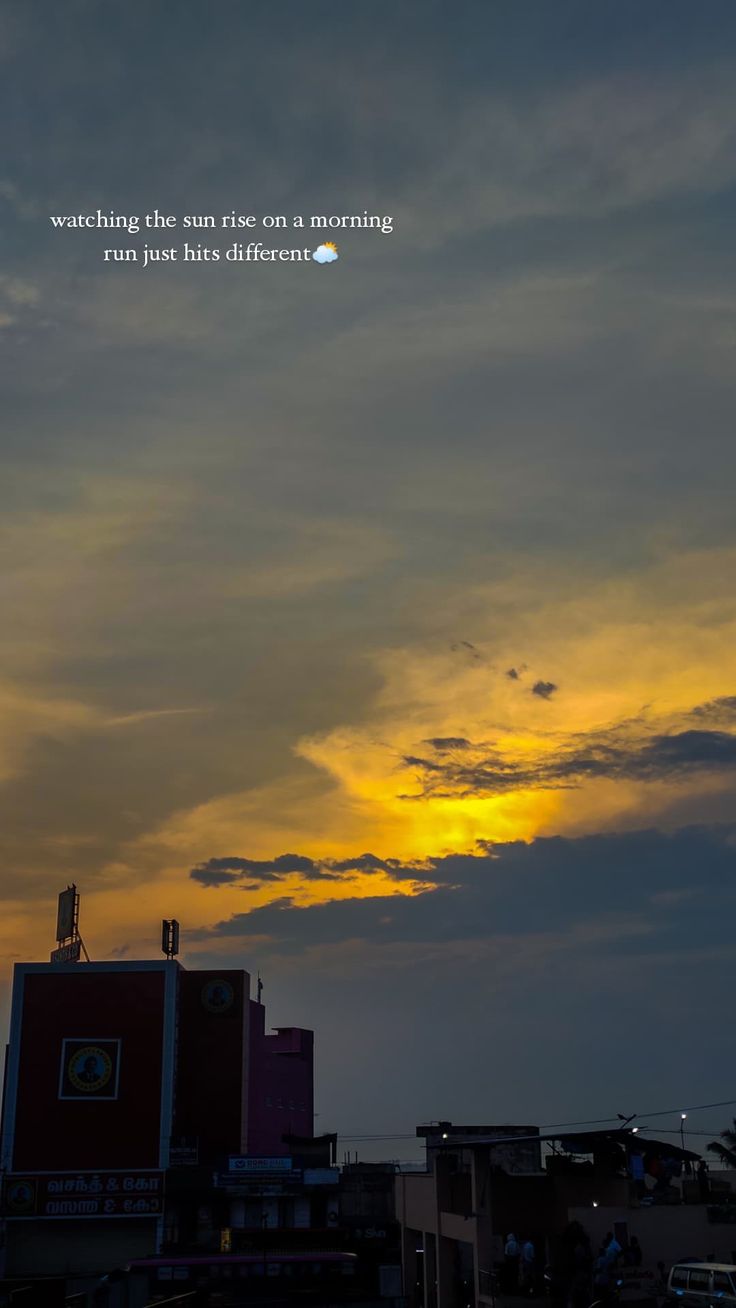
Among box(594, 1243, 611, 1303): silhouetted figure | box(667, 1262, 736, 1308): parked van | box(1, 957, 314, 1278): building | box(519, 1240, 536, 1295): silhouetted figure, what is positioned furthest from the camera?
box(1, 957, 314, 1278): building

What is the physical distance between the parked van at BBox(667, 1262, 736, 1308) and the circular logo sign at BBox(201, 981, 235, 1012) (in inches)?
1589

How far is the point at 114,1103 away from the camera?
67625mm

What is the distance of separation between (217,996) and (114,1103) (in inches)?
337

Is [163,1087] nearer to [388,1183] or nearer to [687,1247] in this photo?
[388,1183]

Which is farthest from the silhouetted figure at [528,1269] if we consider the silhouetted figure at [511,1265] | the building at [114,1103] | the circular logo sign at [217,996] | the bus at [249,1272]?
the circular logo sign at [217,996]

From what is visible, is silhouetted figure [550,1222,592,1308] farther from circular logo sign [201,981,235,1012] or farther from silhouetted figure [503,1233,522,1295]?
circular logo sign [201,981,235,1012]

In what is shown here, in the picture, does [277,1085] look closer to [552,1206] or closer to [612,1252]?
[552,1206]

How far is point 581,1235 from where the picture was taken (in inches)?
1581

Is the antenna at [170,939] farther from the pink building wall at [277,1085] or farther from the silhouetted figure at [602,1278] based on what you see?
the silhouetted figure at [602,1278]

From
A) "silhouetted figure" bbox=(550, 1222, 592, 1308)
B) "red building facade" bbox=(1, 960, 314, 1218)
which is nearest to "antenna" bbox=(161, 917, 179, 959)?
"red building facade" bbox=(1, 960, 314, 1218)

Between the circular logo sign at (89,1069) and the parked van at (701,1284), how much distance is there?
131 ft

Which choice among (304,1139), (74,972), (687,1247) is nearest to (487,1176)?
(687,1247)

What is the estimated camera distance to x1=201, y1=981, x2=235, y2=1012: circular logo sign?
7256 cm

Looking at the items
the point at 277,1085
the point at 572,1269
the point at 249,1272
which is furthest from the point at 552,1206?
the point at 277,1085
